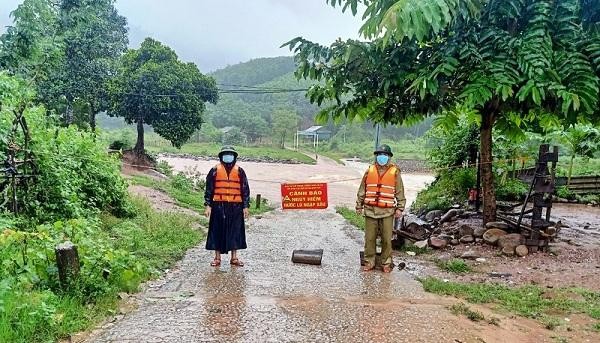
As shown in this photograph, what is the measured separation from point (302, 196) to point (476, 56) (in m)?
4.84

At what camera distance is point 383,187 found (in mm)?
7082

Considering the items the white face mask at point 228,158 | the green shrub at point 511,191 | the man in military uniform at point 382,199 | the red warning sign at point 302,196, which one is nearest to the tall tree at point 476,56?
the man in military uniform at point 382,199

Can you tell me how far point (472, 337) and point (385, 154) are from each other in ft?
10.2

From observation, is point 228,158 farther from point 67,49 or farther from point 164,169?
point 164,169

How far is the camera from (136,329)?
174 inches

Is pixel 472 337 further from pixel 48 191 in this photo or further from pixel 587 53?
pixel 48 191

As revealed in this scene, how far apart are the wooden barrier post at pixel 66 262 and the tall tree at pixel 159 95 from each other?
24271 mm

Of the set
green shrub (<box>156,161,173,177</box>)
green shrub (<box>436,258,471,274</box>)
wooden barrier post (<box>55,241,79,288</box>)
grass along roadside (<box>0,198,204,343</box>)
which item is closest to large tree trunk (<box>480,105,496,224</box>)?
green shrub (<box>436,258,471,274</box>)

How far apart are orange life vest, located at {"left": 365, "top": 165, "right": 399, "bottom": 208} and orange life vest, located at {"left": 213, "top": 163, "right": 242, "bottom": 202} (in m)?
1.85

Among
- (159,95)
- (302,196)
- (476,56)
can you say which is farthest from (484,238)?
(159,95)

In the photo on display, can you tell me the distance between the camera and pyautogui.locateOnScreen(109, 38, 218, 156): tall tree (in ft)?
92.1

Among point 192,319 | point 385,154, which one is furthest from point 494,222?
point 192,319

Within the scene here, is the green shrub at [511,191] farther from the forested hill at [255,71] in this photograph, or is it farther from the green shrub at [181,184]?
the forested hill at [255,71]

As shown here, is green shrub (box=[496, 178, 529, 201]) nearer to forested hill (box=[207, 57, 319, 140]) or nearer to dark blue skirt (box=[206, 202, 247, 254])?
dark blue skirt (box=[206, 202, 247, 254])
